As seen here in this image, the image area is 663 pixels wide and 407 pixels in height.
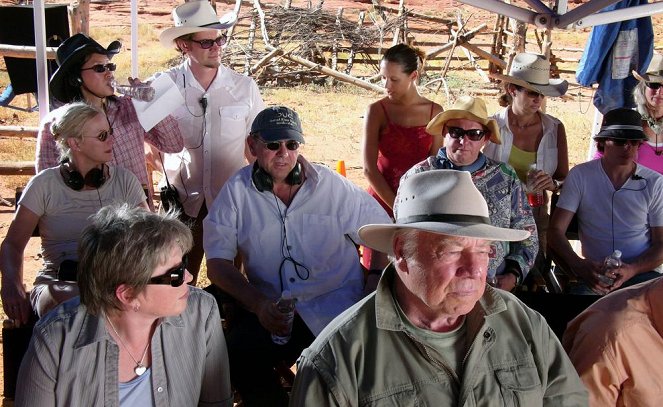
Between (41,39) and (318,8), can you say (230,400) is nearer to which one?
(41,39)

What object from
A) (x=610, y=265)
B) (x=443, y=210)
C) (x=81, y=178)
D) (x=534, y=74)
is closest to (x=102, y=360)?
(x=443, y=210)

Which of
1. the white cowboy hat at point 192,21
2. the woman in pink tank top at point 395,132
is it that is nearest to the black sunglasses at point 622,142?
the woman in pink tank top at point 395,132

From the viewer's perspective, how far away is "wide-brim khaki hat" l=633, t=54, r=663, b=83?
4.95 metres

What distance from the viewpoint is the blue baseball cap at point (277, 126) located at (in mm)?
3637

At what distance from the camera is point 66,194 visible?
3.62 meters

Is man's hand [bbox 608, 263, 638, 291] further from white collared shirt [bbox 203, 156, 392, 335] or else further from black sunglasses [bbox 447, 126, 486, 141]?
white collared shirt [bbox 203, 156, 392, 335]

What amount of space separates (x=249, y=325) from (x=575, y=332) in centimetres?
142

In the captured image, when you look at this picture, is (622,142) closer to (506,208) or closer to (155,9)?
(506,208)

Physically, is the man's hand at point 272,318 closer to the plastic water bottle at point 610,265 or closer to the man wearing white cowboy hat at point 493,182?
the man wearing white cowboy hat at point 493,182

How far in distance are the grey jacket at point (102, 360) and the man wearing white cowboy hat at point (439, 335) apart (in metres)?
0.58

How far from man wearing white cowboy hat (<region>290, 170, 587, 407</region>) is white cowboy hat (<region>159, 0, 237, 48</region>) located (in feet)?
7.94

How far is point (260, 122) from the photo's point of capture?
371cm

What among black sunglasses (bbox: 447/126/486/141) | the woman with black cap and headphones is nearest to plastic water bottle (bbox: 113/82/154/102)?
the woman with black cap and headphones

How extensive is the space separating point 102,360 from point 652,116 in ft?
12.4
